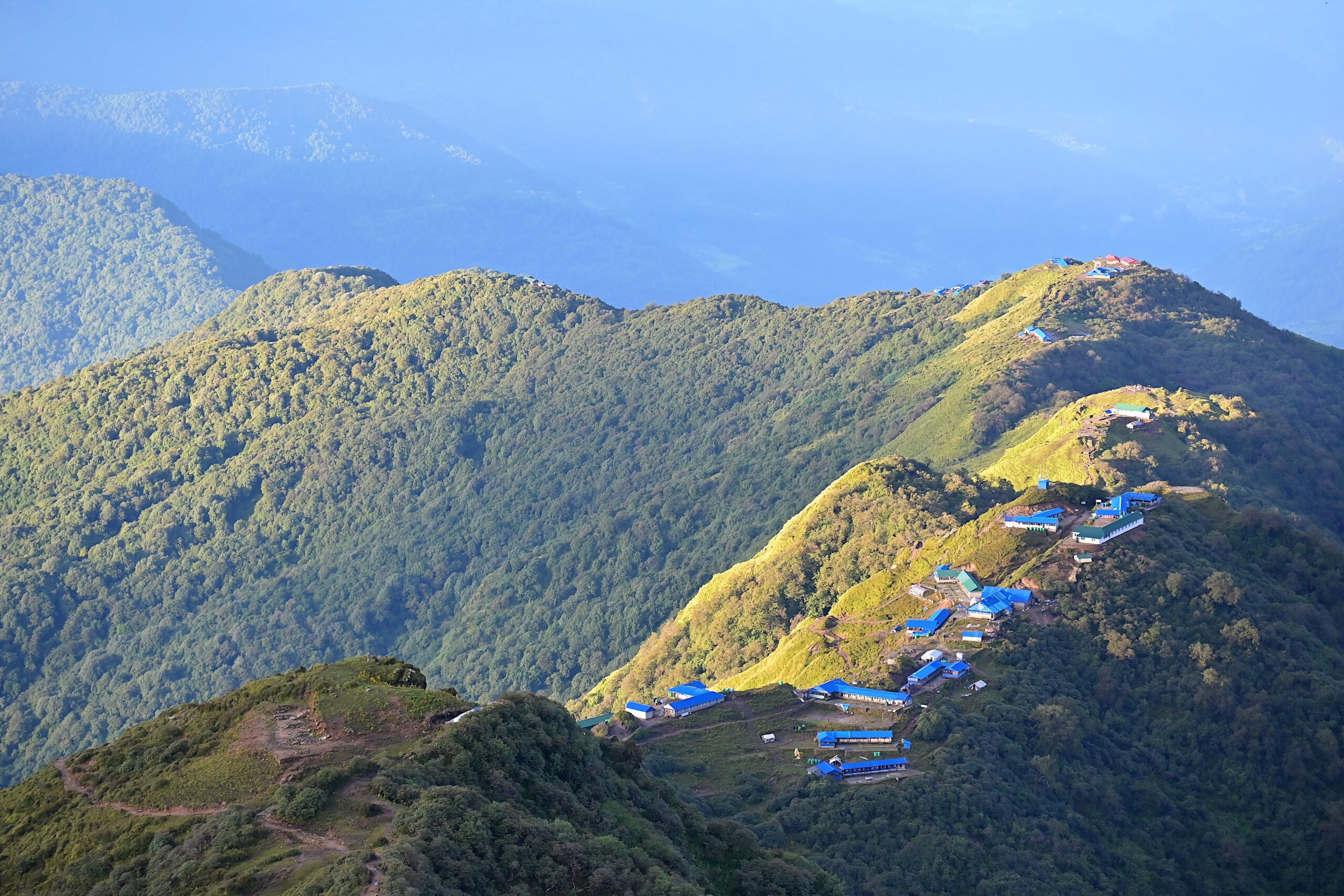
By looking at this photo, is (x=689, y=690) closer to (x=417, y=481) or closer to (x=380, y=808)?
(x=380, y=808)

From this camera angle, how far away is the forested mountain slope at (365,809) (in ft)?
129

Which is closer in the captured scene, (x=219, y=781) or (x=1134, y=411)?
(x=219, y=781)

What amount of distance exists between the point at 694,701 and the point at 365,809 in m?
31.9

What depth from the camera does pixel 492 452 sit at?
15650cm

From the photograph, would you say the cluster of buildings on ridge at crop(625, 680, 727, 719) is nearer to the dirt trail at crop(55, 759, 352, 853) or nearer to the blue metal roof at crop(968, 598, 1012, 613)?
the blue metal roof at crop(968, 598, 1012, 613)

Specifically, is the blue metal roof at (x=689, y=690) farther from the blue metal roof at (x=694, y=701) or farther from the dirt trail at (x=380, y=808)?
the dirt trail at (x=380, y=808)

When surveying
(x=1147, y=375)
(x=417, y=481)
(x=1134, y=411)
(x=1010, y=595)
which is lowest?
(x=417, y=481)

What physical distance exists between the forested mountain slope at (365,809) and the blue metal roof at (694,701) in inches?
649

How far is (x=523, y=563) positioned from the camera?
13988cm

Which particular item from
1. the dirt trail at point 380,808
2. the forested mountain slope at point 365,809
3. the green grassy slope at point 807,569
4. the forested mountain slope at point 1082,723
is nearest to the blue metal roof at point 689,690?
the forested mountain slope at point 1082,723

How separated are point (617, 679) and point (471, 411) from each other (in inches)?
2638

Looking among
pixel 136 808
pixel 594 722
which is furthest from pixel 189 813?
pixel 594 722

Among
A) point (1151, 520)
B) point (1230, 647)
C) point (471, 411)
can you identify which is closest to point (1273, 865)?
point (1230, 647)

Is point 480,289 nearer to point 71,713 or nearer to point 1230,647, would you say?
point 71,713
